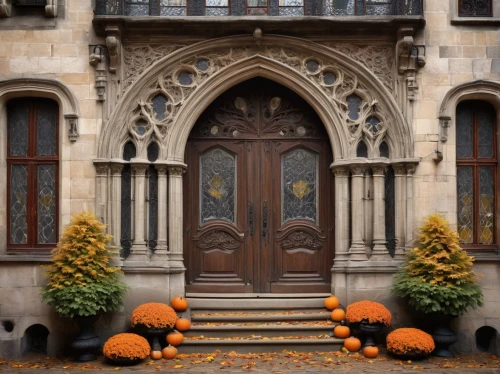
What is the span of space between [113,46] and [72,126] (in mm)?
1457

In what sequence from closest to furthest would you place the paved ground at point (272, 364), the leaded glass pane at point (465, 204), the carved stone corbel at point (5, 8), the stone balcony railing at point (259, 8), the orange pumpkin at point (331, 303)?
the paved ground at point (272, 364) < the carved stone corbel at point (5, 8) < the orange pumpkin at point (331, 303) < the stone balcony railing at point (259, 8) < the leaded glass pane at point (465, 204)

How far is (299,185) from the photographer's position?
1227cm

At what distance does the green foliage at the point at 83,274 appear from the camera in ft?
34.0

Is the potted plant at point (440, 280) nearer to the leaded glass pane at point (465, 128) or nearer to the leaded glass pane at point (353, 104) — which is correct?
the leaded glass pane at point (465, 128)

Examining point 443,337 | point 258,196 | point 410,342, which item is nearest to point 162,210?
point 258,196

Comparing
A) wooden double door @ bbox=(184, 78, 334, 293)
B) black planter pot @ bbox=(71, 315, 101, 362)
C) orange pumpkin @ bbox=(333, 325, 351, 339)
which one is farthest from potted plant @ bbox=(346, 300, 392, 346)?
black planter pot @ bbox=(71, 315, 101, 362)

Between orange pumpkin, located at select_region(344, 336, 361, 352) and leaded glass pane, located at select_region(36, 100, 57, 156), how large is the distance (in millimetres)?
5686

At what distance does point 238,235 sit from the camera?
12.1 metres

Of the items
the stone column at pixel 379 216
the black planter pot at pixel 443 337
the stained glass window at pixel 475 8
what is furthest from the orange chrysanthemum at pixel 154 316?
the stained glass window at pixel 475 8

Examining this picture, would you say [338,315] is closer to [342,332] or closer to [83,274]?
[342,332]

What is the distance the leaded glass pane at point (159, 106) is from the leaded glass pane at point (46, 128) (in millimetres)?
1681

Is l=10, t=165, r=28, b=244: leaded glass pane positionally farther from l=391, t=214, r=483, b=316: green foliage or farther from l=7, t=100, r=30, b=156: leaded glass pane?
l=391, t=214, r=483, b=316: green foliage

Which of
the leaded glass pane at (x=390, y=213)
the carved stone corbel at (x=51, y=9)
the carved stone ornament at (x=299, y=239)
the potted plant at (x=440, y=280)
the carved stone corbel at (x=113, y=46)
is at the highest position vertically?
the carved stone corbel at (x=51, y=9)

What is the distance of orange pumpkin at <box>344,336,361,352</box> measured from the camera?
10758mm
